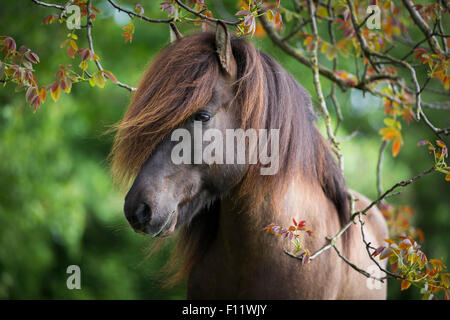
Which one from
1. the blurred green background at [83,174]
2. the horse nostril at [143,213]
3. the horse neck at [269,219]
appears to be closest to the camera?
the horse nostril at [143,213]

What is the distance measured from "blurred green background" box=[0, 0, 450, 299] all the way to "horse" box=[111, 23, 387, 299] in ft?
3.25

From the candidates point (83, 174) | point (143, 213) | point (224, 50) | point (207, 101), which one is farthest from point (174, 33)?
point (83, 174)

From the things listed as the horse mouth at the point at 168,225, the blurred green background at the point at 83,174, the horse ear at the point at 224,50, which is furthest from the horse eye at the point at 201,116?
the blurred green background at the point at 83,174

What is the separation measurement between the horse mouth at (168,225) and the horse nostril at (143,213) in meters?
0.06

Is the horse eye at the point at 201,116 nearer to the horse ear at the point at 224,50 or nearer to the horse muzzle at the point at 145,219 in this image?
the horse ear at the point at 224,50

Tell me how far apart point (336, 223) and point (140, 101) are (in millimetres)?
1092

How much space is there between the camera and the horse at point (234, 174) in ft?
5.32

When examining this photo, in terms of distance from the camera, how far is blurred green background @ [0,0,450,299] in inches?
167

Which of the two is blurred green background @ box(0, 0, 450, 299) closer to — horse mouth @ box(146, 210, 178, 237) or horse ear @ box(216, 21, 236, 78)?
horse mouth @ box(146, 210, 178, 237)

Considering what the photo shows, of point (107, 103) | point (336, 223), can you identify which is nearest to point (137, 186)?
point (336, 223)

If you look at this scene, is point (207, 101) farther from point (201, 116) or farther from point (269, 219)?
point (269, 219)

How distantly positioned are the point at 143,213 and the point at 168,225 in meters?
0.13

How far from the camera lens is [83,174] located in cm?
536

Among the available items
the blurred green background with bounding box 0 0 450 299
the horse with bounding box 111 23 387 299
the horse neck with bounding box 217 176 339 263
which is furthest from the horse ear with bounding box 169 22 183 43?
the blurred green background with bounding box 0 0 450 299
